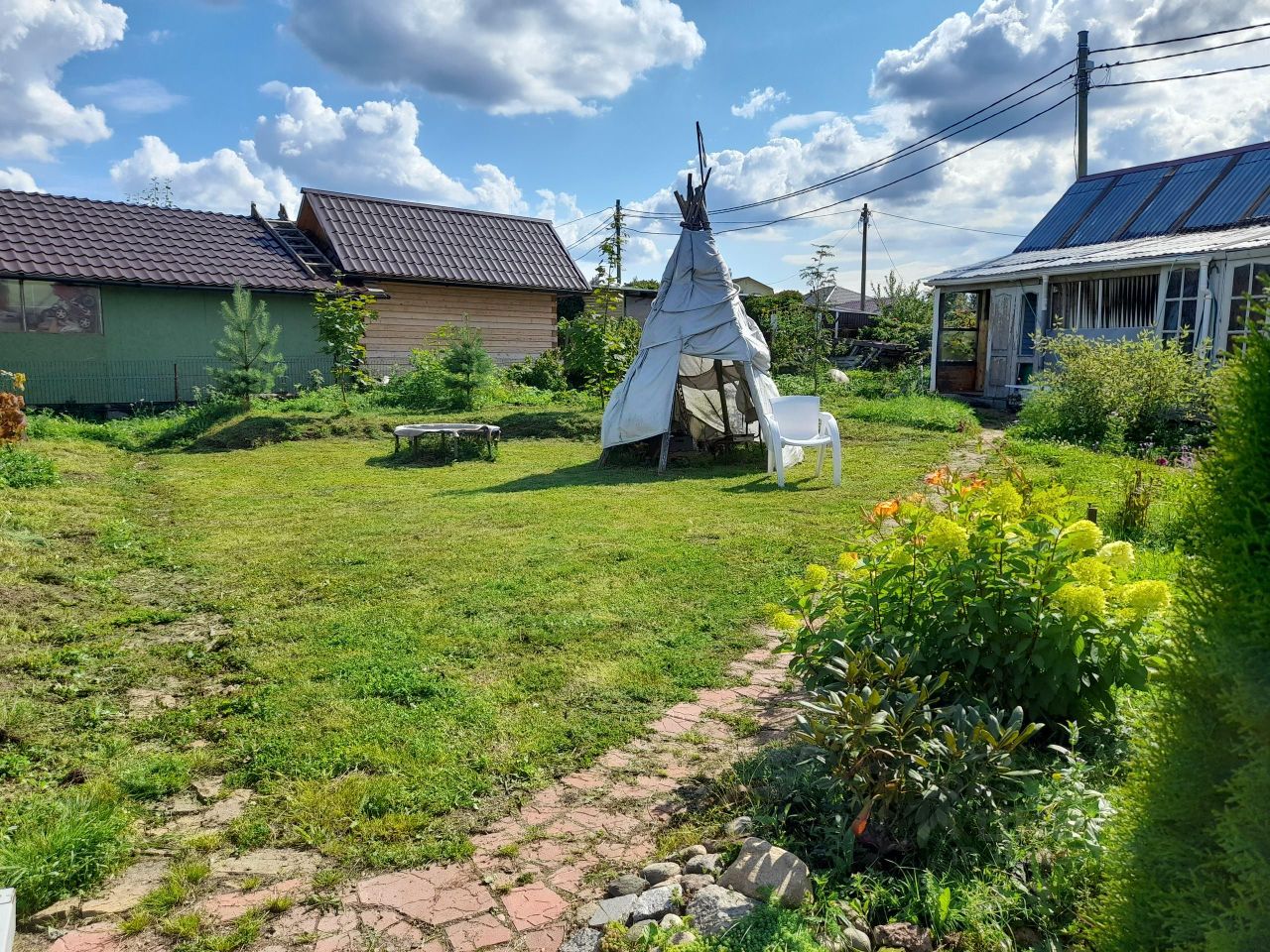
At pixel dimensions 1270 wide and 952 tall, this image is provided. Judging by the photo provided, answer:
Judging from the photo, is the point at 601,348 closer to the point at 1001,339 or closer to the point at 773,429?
the point at 773,429

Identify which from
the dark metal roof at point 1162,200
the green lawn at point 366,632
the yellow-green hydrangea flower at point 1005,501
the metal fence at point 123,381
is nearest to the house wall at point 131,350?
the metal fence at point 123,381

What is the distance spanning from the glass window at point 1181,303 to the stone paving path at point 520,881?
47.5ft

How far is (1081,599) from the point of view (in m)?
2.79

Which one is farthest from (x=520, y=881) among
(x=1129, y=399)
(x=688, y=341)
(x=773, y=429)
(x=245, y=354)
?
(x=245, y=354)

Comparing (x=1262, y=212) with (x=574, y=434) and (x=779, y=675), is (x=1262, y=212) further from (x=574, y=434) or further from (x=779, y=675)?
(x=779, y=675)

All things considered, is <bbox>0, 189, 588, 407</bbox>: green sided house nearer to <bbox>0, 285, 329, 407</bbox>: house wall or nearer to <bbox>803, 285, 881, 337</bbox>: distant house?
<bbox>0, 285, 329, 407</bbox>: house wall

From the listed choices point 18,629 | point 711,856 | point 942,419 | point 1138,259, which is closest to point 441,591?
point 18,629

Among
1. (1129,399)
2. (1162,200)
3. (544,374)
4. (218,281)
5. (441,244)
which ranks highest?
(1162,200)

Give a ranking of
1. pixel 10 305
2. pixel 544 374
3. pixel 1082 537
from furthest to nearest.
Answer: pixel 544 374 < pixel 10 305 < pixel 1082 537

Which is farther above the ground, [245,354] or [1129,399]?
[245,354]

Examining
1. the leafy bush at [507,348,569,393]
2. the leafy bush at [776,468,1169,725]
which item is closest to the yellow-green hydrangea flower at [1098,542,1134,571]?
the leafy bush at [776,468,1169,725]

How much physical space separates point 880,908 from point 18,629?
4986mm

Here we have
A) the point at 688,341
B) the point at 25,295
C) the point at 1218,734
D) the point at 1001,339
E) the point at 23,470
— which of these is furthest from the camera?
the point at 1001,339

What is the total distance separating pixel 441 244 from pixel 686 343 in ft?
45.9
